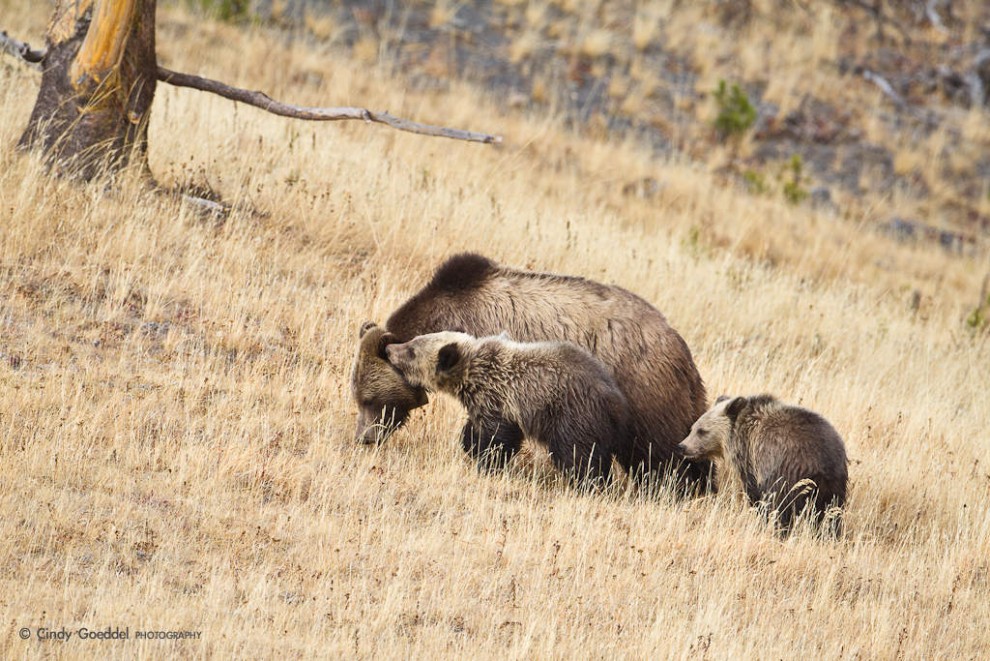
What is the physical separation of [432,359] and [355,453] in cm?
81

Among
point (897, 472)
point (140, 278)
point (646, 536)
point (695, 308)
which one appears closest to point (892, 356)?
point (695, 308)

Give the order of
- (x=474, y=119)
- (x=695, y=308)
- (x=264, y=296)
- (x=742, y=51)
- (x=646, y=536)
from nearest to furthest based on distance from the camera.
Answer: (x=646, y=536)
(x=264, y=296)
(x=695, y=308)
(x=474, y=119)
(x=742, y=51)

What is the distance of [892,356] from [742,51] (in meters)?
14.8

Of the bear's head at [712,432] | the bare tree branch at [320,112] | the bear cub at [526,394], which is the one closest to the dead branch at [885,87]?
the bare tree branch at [320,112]

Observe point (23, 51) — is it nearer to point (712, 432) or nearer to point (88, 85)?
point (88, 85)

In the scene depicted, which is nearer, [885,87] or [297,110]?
[297,110]

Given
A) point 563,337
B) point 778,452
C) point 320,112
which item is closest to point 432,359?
point 563,337

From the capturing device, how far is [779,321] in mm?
13391

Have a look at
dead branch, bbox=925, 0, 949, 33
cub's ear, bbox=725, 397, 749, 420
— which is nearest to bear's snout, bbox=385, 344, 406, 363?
cub's ear, bbox=725, 397, 749, 420

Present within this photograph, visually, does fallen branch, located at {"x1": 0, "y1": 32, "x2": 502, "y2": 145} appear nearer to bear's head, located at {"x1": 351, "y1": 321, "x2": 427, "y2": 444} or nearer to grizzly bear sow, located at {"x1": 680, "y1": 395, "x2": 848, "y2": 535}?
bear's head, located at {"x1": 351, "y1": 321, "x2": 427, "y2": 444}

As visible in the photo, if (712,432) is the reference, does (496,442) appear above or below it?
below

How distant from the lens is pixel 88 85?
10.1m

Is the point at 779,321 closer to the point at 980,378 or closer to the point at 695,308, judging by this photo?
the point at 695,308

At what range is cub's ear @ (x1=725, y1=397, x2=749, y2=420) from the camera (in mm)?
7883
